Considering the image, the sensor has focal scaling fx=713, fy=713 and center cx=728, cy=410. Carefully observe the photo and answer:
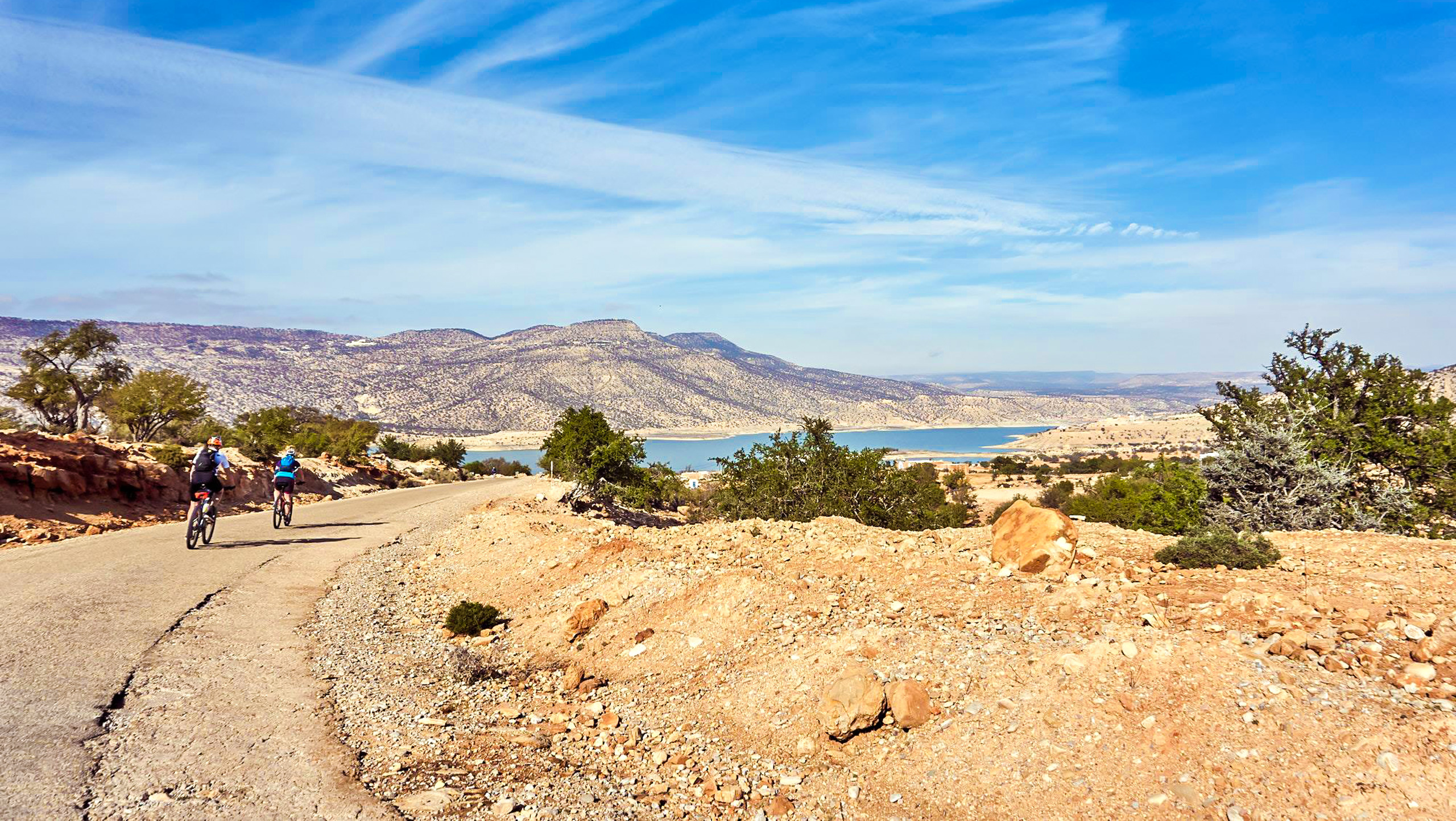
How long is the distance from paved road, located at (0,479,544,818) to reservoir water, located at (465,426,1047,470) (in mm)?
67490

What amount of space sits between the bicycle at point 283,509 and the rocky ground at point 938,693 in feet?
32.0

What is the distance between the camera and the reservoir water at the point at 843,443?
11038 centimetres

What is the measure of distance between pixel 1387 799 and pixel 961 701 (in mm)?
2797

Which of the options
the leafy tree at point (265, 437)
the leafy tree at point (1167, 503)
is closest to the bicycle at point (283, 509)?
the leafy tree at point (265, 437)


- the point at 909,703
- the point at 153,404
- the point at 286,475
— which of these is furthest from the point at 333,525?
the point at 153,404

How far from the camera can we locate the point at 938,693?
651 cm

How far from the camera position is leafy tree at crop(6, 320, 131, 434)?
39156 millimetres

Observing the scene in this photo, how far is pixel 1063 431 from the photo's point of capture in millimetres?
155250

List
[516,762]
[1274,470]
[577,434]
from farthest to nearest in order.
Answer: [577,434] → [1274,470] → [516,762]

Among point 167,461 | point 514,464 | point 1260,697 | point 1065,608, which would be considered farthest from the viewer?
point 514,464

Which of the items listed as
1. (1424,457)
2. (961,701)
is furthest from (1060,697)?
(1424,457)

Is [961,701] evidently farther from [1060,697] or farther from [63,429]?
[63,429]

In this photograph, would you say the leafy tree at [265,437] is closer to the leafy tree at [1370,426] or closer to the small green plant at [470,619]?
the small green plant at [470,619]

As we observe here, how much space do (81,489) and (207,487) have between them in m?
9.46
